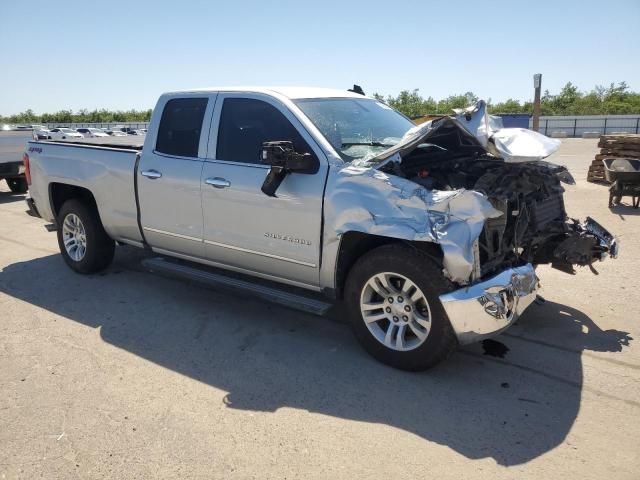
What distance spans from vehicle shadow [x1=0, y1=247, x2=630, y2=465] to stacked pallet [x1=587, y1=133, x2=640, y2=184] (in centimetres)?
903

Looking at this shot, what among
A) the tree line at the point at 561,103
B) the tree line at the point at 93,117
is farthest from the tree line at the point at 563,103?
the tree line at the point at 93,117

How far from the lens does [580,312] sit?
4.82 meters

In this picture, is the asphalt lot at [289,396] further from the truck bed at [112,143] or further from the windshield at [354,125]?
the truck bed at [112,143]

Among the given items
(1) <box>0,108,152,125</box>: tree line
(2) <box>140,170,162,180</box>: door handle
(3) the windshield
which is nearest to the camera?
(3) the windshield

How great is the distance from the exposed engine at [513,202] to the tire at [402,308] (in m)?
0.43

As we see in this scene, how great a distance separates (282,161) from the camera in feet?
12.7

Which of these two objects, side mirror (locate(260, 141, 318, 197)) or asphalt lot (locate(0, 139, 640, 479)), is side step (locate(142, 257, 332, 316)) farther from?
side mirror (locate(260, 141, 318, 197))

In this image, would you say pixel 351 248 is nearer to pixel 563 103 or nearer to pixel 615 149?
pixel 615 149

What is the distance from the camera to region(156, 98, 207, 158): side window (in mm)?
4840

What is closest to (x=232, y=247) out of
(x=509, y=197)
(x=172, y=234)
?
(x=172, y=234)

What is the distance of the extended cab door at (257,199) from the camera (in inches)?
159

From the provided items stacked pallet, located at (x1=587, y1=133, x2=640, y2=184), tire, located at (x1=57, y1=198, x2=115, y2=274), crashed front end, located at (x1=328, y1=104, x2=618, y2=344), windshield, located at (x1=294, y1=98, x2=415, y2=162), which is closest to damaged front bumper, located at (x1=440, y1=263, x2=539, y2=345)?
crashed front end, located at (x1=328, y1=104, x2=618, y2=344)

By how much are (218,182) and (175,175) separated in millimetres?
583

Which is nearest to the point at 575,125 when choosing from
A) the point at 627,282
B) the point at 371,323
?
the point at 627,282
